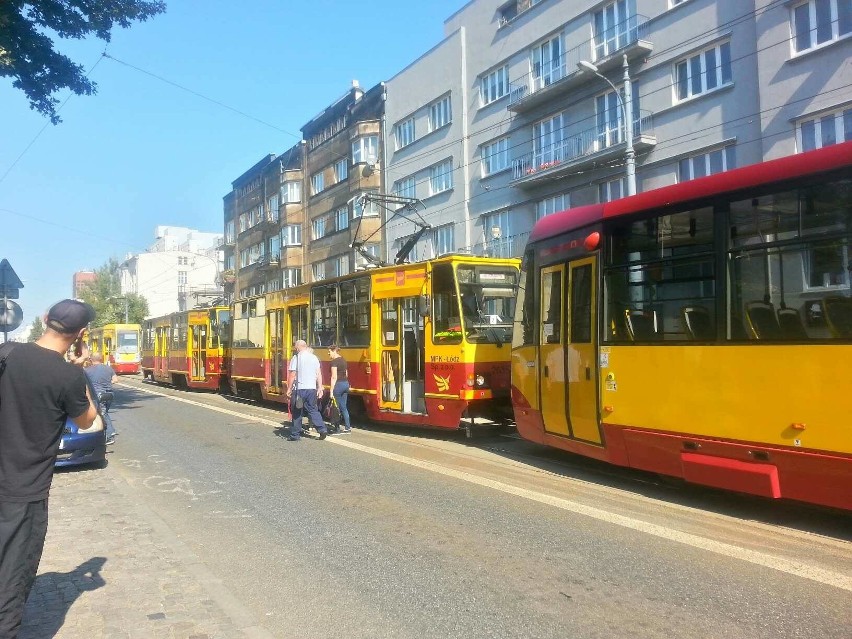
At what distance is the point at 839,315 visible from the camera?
5734 mm

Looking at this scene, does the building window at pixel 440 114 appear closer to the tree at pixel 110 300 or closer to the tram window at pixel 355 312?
the tram window at pixel 355 312

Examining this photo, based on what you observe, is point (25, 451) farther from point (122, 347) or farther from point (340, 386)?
point (122, 347)

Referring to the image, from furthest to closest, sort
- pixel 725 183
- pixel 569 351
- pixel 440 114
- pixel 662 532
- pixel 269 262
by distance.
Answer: pixel 269 262 → pixel 440 114 → pixel 569 351 → pixel 725 183 → pixel 662 532

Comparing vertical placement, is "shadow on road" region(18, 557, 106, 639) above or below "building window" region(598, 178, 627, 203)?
below

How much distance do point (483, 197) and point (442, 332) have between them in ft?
62.7

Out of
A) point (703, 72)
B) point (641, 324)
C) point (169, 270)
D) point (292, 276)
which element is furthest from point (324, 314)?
point (169, 270)

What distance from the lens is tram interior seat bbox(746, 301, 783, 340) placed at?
6203mm

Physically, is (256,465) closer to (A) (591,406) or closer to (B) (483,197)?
(A) (591,406)

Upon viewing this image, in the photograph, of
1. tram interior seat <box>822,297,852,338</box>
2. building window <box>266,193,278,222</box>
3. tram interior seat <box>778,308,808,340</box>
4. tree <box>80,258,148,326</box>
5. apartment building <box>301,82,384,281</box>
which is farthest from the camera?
tree <box>80,258,148,326</box>

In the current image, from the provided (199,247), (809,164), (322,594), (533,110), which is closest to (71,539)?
(322,594)

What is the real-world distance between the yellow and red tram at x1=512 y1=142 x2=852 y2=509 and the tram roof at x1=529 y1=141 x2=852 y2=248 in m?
0.01

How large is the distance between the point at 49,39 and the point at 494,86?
765 inches

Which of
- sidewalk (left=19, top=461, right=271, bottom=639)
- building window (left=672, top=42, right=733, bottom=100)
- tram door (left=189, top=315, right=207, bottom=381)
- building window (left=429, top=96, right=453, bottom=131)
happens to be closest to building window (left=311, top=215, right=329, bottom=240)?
building window (left=429, top=96, right=453, bottom=131)

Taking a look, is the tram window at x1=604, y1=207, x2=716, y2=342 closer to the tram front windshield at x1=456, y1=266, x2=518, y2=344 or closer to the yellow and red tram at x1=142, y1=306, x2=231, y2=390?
the tram front windshield at x1=456, y1=266, x2=518, y2=344
